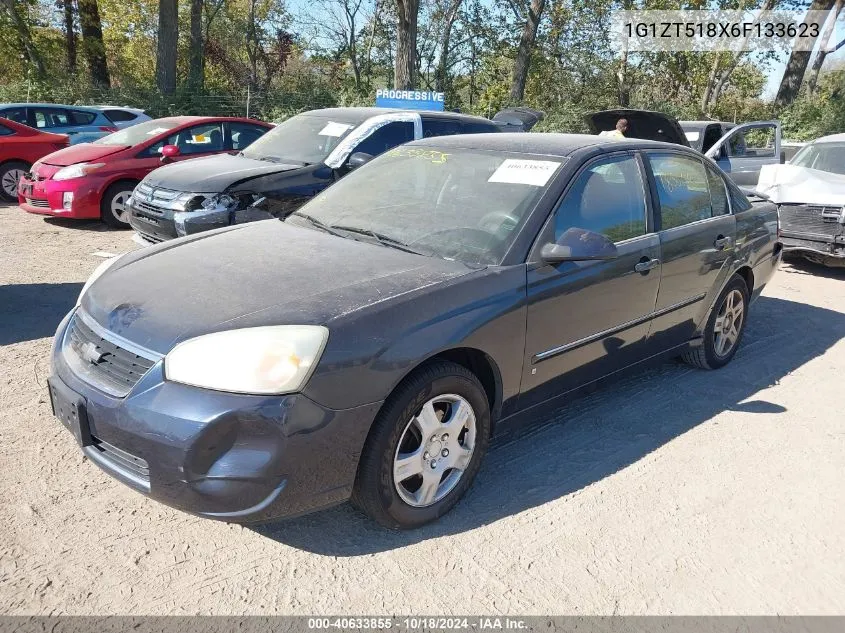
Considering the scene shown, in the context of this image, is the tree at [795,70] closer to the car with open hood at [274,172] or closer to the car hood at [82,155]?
the car with open hood at [274,172]

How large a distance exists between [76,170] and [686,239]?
7.54 m

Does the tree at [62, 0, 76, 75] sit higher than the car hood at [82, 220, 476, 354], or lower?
higher

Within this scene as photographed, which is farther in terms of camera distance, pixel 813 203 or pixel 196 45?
pixel 196 45

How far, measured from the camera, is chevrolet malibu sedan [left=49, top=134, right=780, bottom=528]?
8.24 ft

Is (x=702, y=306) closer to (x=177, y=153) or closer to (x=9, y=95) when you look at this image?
(x=177, y=153)

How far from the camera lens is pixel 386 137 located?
25.1 ft

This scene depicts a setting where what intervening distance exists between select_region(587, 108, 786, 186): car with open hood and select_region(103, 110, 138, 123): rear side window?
865cm

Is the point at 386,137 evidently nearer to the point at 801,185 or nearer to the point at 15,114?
the point at 801,185

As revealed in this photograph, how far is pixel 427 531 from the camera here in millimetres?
3020

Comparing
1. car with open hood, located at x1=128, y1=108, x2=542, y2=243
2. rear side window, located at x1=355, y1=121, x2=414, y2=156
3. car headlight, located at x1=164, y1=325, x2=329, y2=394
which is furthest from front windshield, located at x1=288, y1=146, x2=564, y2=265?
rear side window, located at x1=355, y1=121, x2=414, y2=156

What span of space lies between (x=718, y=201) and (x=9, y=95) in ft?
70.4

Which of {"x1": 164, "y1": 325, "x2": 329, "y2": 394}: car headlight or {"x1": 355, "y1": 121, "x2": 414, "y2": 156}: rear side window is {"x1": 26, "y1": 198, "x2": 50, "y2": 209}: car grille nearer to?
{"x1": 355, "y1": 121, "x2": 414, "y2": 156}: rear side window

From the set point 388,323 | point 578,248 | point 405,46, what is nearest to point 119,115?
point 405,46

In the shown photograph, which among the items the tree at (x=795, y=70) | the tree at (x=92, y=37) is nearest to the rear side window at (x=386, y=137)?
the tree at (x=92, y=37)
